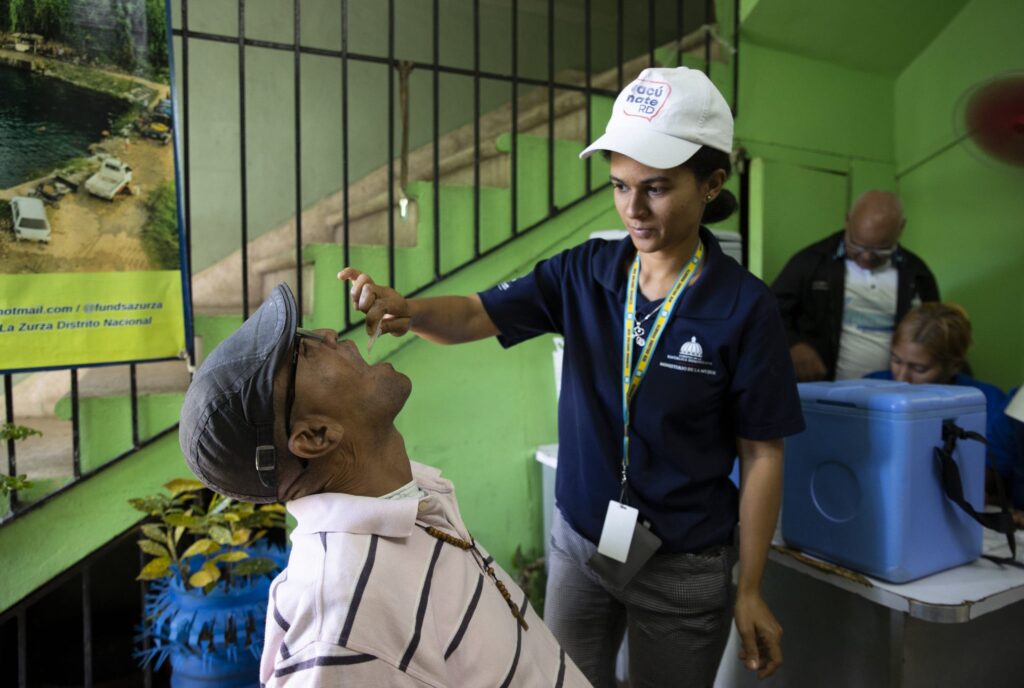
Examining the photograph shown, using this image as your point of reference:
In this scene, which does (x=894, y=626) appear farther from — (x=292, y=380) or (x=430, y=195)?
(x=430, y=195)

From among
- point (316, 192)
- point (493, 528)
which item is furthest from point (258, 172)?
point (493, 528)

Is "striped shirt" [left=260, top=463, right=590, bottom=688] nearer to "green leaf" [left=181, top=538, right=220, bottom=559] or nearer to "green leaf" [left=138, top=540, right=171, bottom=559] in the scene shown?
"green leaf" [left=181, top=538, right=220, bottom=559]

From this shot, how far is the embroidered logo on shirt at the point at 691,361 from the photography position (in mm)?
1276

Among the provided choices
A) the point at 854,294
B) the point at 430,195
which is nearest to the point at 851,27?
the point at 854,294

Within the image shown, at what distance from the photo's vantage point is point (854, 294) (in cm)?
273

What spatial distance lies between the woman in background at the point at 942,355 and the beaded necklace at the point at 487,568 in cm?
172

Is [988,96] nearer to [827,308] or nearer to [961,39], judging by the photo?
[827,308]

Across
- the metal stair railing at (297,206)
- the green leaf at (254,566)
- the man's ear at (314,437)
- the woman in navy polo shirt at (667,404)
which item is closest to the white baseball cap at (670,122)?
the woman in navy polo shirt at (667,404)

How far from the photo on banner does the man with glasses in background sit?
7.43 ft

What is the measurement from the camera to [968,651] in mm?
1692

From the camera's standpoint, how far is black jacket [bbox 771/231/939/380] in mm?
2717

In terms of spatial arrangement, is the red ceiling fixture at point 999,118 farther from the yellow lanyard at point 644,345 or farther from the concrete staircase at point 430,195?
the yellow lanyard at point 644,345

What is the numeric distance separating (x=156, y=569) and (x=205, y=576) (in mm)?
145

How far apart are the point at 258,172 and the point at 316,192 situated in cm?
28
